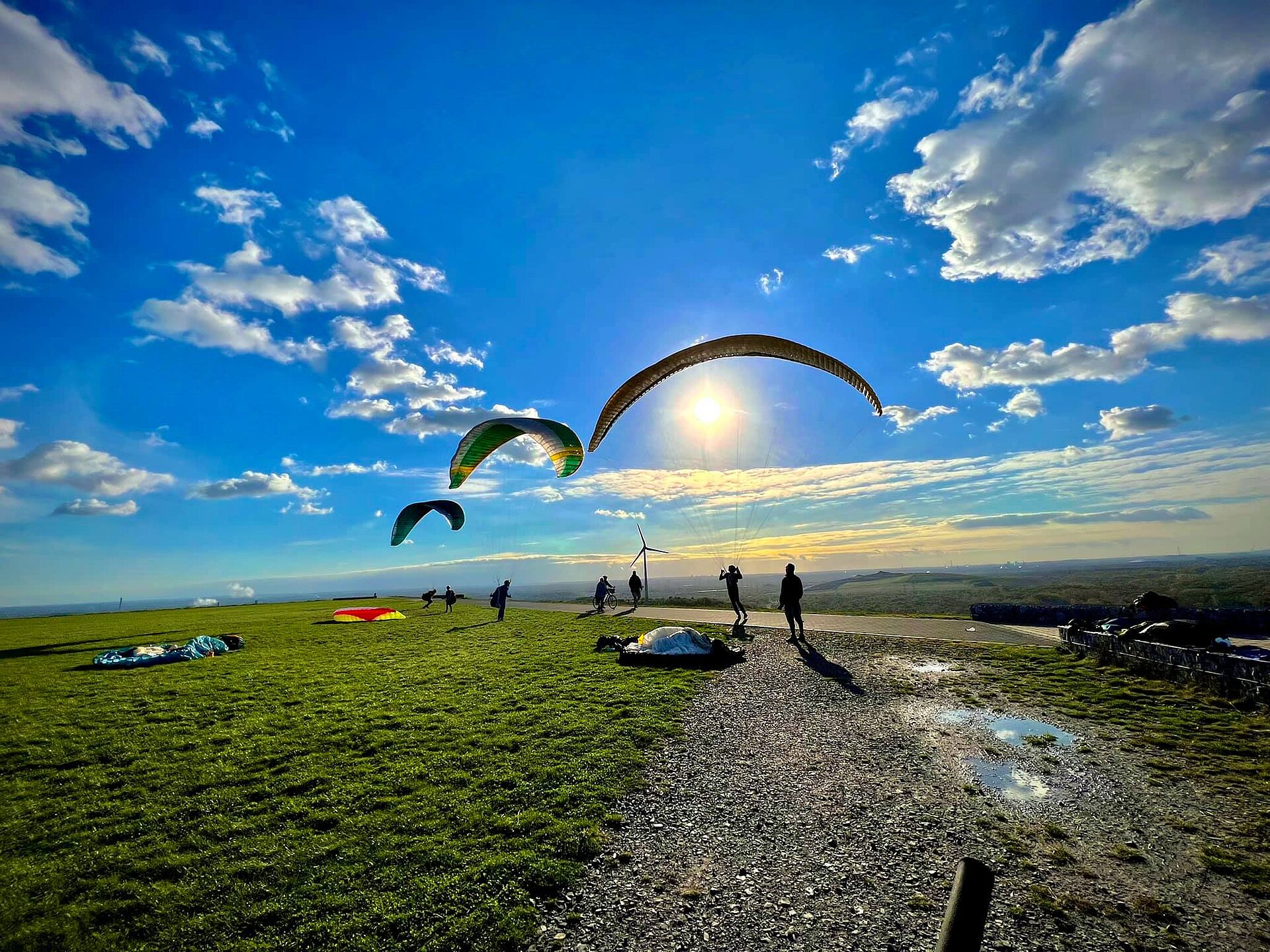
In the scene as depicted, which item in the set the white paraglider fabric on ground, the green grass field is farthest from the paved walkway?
the green grass field

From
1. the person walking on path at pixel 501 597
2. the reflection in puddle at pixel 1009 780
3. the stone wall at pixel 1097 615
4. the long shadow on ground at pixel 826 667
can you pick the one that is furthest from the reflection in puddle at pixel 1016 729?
the person walking on path at pixel 501 597

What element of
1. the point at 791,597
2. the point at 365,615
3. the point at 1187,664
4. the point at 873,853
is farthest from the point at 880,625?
the point at 365,615

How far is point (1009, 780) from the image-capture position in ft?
24.0

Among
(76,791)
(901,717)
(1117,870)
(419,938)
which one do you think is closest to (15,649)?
(76,791)

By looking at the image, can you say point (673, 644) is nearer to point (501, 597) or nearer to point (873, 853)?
point (873, 853)

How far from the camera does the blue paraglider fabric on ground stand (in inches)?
652

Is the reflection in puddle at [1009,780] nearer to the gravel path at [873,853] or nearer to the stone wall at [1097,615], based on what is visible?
the gravel path at [873,853]

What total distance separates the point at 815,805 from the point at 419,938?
4.90 meters

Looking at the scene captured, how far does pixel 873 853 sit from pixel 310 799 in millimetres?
7473

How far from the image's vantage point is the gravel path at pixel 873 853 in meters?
4.58

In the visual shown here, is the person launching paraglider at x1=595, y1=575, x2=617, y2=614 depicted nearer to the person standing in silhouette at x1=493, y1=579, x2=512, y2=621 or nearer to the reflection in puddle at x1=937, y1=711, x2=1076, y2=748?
the person standing in silhouette at x1=493, y1=579, x2=512, y2=621

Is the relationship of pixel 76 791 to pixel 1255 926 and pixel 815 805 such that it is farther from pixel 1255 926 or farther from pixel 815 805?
pixel 1255 926

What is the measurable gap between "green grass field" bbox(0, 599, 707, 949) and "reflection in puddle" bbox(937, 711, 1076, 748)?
218 inches

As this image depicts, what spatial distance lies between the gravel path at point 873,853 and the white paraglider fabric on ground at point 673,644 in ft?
17.9
